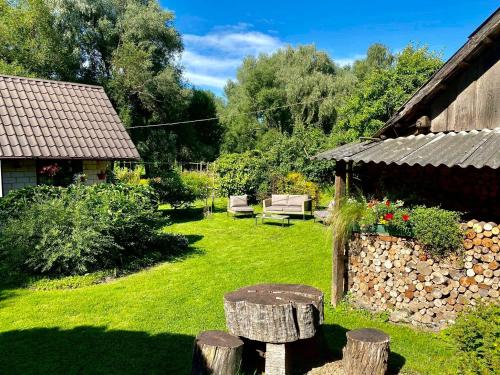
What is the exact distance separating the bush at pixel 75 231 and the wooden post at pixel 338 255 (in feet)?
16.5

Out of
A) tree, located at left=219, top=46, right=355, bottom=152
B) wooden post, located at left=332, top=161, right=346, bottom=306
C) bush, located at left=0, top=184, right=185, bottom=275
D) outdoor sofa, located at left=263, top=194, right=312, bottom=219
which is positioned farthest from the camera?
tree, located at left=219, top=46, right=355, bottom=152

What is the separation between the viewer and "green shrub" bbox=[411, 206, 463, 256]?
6.39m

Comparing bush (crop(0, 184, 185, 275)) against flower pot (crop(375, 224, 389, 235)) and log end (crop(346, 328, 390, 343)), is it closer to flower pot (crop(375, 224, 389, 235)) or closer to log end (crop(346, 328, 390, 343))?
flower pot (crop(375, 224, 389, 235))

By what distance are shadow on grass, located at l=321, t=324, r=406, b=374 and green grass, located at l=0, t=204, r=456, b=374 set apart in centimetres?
2

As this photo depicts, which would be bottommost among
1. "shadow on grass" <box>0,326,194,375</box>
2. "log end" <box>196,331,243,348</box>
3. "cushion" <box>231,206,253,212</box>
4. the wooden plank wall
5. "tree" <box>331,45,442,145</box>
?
"shadow on grass" <box>0,326,194,375</box>

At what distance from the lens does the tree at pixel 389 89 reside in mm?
21156

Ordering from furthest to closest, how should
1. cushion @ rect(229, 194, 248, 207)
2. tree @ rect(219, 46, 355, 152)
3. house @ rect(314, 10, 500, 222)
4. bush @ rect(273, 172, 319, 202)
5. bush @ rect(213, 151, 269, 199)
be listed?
1. tree @ rect(219, 46, 355, 152)
2. bush @ rect(213, 151, 269, 199)
3. bush @ rect(273, 172, 319, 202)
4. cushion @ rect(229, 194, 248, 207)
5. house @ rect(314, 10, 500, 222)

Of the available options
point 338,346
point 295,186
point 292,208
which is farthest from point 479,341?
point 295,186

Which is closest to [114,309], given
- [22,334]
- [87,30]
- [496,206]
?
[22,334]

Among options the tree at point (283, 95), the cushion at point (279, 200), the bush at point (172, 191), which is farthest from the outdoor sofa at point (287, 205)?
the tree at point (283, 95)

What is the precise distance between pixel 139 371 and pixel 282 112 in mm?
34082

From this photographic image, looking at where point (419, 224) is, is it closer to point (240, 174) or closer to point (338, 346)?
point (338, 346)

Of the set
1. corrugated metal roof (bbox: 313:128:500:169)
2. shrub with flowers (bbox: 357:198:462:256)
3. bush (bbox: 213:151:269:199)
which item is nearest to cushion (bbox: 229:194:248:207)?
bush (bbox: 213:151:269:199)

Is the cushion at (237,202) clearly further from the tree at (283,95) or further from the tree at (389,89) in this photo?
the tree at (283,95)
